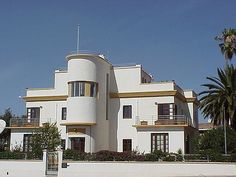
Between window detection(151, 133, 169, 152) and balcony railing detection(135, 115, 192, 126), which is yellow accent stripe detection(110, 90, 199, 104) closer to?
balcony railing detection(135, 115, 192, 126)

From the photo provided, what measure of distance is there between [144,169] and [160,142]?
1034 centimetres

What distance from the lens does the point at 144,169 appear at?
3484cm

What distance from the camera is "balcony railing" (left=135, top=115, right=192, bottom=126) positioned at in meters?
44.9

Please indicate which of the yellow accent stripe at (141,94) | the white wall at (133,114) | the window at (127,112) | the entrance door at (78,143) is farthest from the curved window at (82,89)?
the entrance door at (78,143)

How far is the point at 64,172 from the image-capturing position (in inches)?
1414

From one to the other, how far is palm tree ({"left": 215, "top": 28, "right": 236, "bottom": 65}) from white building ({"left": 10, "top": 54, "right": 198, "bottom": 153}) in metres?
12.3

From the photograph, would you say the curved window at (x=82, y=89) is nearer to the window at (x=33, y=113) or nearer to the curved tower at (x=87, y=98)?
the curved tower at (x=87, y=98)

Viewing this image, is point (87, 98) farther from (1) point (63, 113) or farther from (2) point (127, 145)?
(2) point (127, 145)

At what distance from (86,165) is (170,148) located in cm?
1176

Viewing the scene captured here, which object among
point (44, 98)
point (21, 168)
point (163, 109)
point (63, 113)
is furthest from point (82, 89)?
point (21, 168)

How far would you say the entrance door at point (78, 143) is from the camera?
45.2 meters

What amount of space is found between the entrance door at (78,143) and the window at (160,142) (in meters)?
7.46

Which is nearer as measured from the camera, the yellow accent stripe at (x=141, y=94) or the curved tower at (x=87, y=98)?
the curved tower at (x=87, y=98)

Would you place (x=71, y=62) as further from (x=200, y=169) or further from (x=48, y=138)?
(x=200, y=169)
